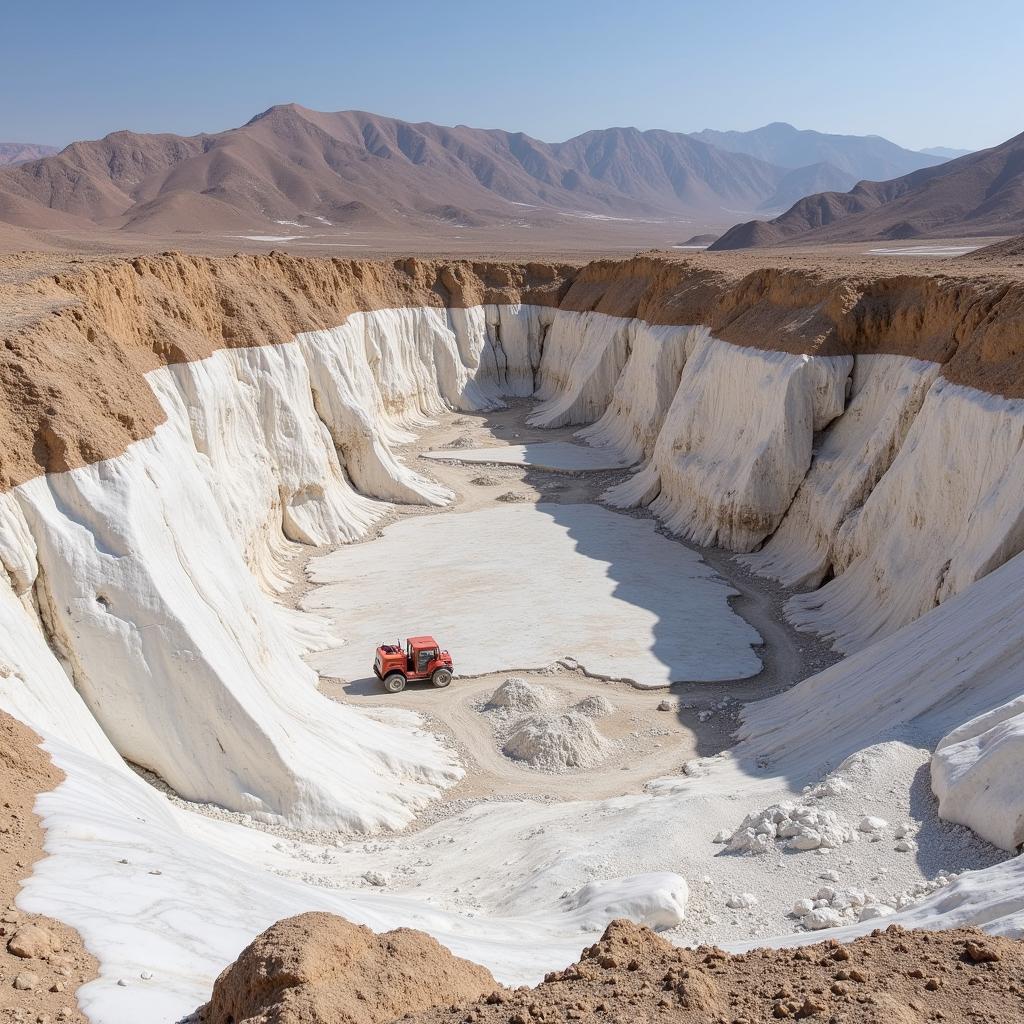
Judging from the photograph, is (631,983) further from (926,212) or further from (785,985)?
(926,212)

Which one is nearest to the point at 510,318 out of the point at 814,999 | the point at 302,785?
the point at 302,785

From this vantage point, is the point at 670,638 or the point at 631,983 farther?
the point at 670,638

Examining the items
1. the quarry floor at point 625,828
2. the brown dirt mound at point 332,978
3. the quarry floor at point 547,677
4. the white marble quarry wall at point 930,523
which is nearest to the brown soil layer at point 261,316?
the white marble quarry wall at point 930,523

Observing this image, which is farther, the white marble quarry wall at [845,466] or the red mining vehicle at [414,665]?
the white marble quarry wall at [845,466]

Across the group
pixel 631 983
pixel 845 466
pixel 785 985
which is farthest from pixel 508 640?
pixel 785 985

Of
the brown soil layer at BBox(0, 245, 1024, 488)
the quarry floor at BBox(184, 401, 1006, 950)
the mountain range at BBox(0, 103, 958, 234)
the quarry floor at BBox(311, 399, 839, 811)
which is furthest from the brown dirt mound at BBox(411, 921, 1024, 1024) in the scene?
the mountain range at BBox(0, 103, 958, 234)

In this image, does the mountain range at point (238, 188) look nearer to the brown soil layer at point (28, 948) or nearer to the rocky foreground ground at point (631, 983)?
the brown soil layer at point (28, 948)

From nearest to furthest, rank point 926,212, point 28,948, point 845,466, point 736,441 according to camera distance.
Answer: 1. point 28,948
2. point 845,466
3. point 736,441
4. point 926,212
